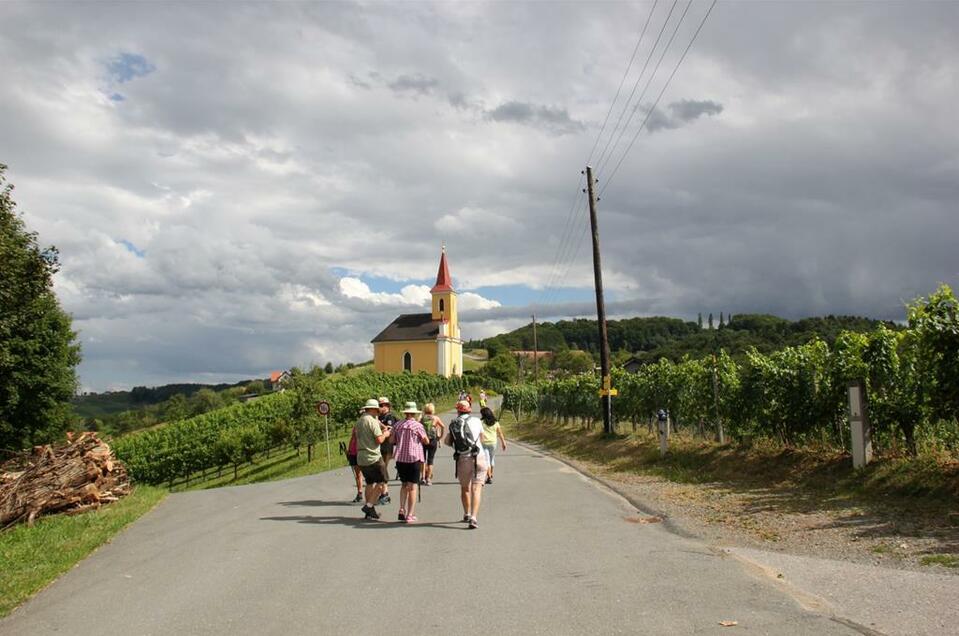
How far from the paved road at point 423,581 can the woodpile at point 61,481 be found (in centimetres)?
377

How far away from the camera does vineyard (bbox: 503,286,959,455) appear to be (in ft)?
35.2

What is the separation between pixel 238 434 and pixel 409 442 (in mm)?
32370

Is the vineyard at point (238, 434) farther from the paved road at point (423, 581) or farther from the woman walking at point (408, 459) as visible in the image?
the woman walking at point (408, 459)

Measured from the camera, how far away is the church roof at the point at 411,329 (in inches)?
4205

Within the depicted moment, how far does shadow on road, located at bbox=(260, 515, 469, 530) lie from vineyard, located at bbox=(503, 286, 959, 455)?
23.7 feet

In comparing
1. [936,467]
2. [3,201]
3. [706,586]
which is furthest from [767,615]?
[3,201]

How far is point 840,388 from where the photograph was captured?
44.7 feet

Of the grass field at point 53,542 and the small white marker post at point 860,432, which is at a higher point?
the small white marker post at point 860,432

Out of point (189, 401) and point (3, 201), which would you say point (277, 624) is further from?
point (189, 401)

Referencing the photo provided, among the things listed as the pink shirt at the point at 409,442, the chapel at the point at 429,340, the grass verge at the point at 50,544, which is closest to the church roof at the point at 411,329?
the chapel at the point at 429,340

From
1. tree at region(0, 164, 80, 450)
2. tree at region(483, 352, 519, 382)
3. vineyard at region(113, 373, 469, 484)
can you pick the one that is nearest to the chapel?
tree at region(483, 352, 519, 382)

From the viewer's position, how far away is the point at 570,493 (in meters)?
13.8

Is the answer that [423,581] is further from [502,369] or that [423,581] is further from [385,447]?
[502,369]

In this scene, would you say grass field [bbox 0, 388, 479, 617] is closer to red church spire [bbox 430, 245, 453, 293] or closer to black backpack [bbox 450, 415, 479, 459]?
black backpack [bbox 450, 415, 479, 459]
